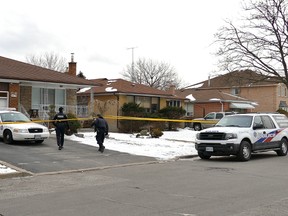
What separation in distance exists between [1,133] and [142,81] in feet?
181

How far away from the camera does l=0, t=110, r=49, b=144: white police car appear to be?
17.9 metres

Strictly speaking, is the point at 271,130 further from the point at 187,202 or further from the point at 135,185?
the point at 187,202

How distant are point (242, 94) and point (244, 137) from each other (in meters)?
44.1

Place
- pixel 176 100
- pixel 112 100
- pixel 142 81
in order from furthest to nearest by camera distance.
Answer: pixel 142 81, pixel 176 100, pixel 112 100

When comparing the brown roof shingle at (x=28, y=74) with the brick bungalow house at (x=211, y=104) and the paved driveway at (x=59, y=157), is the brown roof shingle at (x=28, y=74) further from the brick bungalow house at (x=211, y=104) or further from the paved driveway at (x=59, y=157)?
the brick bungalow house at (x=211, y=104)

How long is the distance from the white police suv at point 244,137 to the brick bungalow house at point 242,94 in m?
12.4

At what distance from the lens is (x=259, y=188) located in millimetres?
9711

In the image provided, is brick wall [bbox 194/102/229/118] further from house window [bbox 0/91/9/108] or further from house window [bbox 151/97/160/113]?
house window [bbox 0/91/9/108]

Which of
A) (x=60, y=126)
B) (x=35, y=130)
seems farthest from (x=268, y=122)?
(x=35, y=130)

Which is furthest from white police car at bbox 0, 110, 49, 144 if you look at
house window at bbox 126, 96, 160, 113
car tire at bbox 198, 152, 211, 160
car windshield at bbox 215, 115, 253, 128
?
house window at bbox 126, 96, 160, 113

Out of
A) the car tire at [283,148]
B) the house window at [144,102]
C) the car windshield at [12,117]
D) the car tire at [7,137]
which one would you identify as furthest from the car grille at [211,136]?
the house window at [144,102]

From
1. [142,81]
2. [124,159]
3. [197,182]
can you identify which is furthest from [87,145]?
[142,81]

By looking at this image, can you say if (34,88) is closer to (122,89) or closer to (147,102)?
(122,89)

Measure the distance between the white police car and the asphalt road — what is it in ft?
4.91
